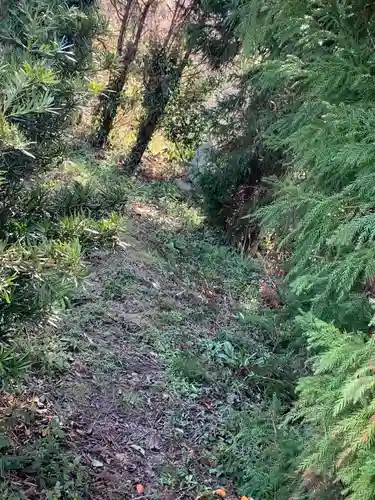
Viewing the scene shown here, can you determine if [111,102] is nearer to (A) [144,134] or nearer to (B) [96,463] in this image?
(A) [144,134]

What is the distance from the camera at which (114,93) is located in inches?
329

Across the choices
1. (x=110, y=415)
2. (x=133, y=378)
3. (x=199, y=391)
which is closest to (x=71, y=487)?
(x=110, y=415)

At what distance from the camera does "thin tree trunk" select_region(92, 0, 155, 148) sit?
8.20 m

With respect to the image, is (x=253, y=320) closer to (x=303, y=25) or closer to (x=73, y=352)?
(x=73, y=352)

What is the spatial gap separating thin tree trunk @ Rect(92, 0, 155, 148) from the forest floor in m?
3.53

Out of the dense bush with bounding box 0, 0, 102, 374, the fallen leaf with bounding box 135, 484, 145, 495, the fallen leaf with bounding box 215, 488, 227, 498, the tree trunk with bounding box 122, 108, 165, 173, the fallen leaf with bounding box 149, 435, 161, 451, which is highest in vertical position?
the dense bush with bounding box 0, 0, 102, 374

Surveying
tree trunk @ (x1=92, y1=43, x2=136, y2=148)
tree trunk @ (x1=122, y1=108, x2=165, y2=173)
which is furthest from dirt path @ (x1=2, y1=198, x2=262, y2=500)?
tree trunk @ (x1=92, y1=43, x2=136, y2=148)

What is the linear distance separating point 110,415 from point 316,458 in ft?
6.39

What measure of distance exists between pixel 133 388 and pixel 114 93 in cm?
593

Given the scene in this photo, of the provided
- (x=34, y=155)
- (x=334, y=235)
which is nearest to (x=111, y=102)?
(x=34, y=155)

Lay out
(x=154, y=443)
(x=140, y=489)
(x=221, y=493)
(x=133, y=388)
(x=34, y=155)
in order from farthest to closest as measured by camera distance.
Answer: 1. (x=133, y=388)
2. (x=154, y=443)
3. (x=221, y=493)
4. (x=140, y=489)
5. (x=34, y=155)

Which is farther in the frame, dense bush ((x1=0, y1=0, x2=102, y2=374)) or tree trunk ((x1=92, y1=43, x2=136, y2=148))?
tree trunk ((x1=92, y1=43, x2=136, y2=148))

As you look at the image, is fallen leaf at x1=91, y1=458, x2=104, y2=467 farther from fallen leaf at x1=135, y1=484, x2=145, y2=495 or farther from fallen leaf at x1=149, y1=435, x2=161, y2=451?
fallen leaf at x1=149, y1=435, x2=161, y2=451

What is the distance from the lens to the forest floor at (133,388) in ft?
9.50
